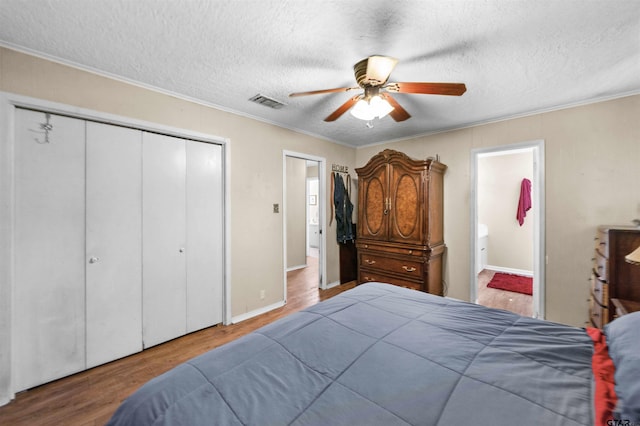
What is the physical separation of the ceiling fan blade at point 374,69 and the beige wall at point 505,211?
414cm

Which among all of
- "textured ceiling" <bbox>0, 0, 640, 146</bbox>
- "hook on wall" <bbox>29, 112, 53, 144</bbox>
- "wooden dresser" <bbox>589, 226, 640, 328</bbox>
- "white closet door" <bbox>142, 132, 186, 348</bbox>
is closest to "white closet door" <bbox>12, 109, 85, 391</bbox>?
"hook on wall" <bbox>29, 112, 53, 144</bbox>

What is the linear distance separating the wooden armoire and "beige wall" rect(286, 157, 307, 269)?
219 centimetres

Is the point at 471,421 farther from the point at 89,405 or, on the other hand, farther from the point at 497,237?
the point at 497,237

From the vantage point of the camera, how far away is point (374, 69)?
1762mm

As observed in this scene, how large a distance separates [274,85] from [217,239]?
1.71 meters

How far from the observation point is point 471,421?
2.54ft

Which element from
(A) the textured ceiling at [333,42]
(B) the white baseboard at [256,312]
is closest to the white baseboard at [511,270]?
(A) the textured ceiling at [333,42]

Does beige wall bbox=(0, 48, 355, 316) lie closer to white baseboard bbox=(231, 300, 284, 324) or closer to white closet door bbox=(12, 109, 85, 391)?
white baseboard bbox=(231, 300, 284, 324)

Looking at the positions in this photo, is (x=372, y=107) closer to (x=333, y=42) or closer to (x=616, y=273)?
(x=333, y=42)

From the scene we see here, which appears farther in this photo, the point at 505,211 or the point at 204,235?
the point at 505,211

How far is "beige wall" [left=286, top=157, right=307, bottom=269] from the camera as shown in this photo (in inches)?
222

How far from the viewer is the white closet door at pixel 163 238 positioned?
2414mm

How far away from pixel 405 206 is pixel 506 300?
6.65ft

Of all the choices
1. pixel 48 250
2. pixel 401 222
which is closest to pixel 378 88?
pixel 401 222
